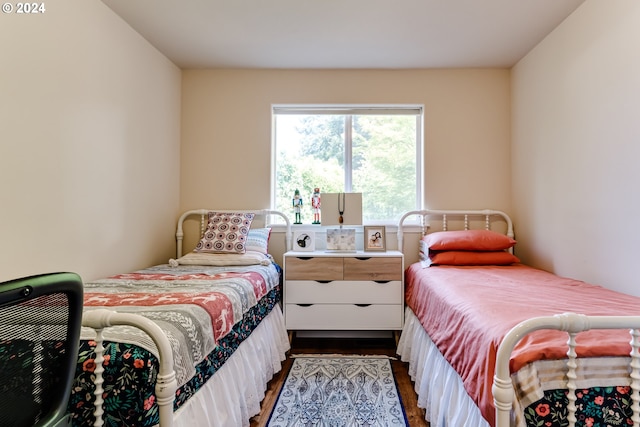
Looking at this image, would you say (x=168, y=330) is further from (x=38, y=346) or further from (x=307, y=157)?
(x=307, y=157)

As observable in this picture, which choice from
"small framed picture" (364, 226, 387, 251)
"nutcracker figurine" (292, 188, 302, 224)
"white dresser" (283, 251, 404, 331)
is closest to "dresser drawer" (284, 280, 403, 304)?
"white dresser" (283, 251, 404, 331)

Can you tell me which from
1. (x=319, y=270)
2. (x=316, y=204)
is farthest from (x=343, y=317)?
(x=316, y=204)

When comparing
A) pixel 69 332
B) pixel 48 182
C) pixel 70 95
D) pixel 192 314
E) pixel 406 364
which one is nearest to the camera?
pixel 69 332

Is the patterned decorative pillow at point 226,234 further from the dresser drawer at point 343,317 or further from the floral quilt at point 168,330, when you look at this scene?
the dresser drawer at point 343,317

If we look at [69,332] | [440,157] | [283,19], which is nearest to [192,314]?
[69,332]

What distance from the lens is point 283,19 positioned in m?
2.21

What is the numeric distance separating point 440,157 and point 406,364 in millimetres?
1810

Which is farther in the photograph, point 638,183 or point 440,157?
point 440,157

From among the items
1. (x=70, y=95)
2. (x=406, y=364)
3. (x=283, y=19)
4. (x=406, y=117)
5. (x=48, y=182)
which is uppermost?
(x=283, y=19)

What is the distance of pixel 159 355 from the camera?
905 mm

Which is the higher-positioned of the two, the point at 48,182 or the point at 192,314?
the point at 48,182

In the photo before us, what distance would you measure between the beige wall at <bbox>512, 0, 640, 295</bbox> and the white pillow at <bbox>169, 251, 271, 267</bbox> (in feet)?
7.05

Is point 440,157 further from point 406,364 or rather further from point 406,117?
point 406,364

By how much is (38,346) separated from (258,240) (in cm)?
212
